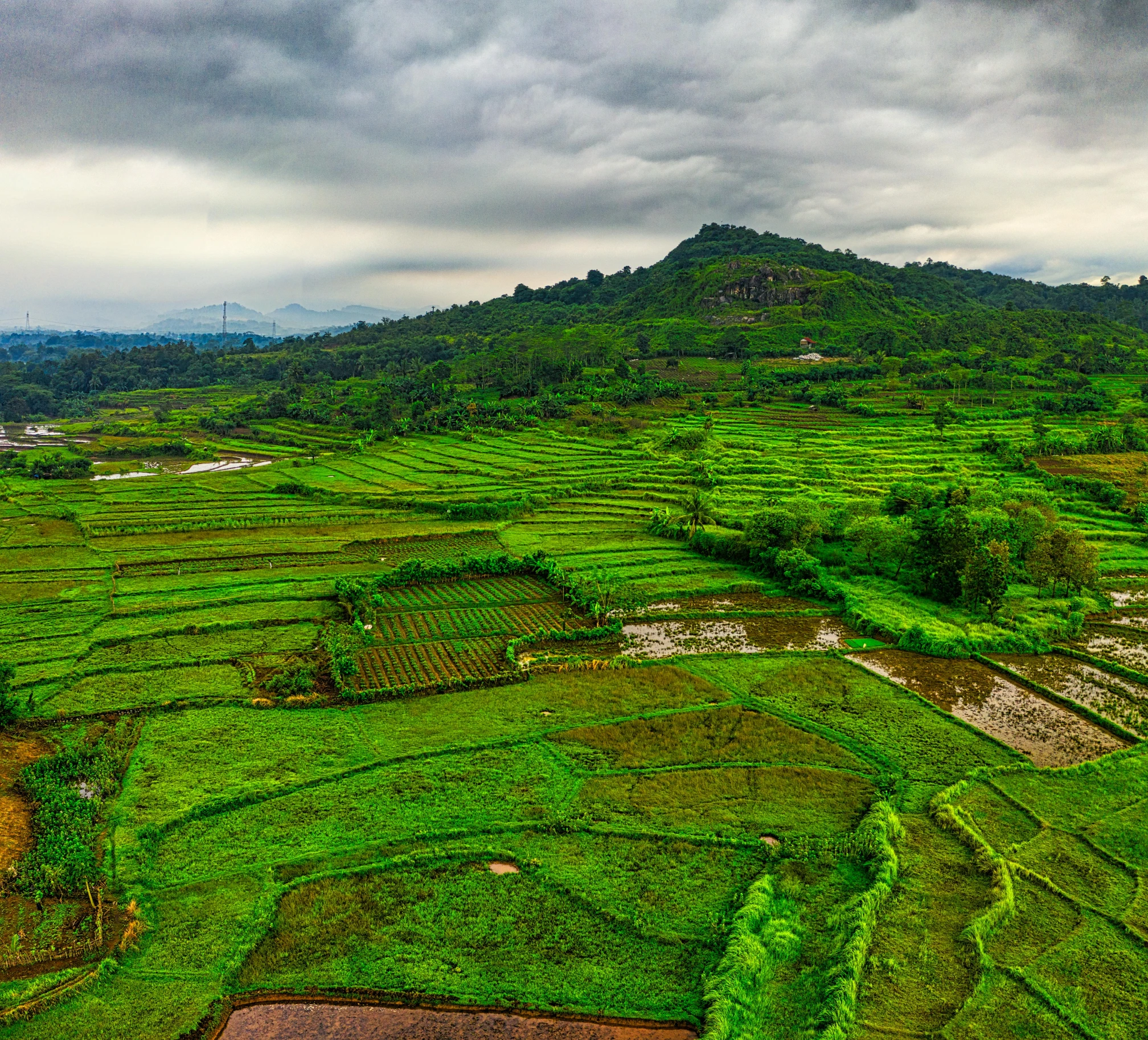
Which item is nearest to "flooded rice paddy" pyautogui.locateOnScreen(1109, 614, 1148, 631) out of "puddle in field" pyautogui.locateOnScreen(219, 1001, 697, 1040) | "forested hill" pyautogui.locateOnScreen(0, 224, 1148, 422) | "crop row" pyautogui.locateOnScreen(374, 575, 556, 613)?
"crop row" pyautogui.locateOnScreen(374, 575, 556, 613)

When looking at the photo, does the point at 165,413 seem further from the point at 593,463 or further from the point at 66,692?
the point at 66,692

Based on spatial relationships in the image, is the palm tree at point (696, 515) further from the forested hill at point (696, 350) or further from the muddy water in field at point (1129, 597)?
the forested hill at point (696, 350)

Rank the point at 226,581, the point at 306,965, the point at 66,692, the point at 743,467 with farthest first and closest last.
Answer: the point at 743,467, the point at 226,581, the point at 66,692, the point at 306,965

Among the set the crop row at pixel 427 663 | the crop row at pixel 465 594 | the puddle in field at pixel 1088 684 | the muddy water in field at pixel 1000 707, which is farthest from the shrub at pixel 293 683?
the puddle in field at pixel 1088 684

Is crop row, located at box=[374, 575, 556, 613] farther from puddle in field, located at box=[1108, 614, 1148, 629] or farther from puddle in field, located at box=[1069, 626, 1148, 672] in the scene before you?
puddle in field, located at box=[1108, 614, 1148, 629]

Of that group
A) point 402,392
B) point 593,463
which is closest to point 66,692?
point 593,463

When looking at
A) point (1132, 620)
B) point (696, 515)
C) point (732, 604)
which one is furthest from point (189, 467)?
point (1132, 620)
